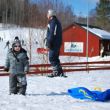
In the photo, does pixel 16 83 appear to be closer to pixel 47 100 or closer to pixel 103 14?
pixel 47 100

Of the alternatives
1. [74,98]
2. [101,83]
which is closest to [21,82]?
[74,98]

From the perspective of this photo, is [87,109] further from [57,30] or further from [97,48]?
[97,48]

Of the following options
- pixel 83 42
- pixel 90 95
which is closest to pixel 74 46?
pixel 83 42

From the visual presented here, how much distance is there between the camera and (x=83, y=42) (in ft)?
167

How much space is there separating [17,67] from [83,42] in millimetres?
41737

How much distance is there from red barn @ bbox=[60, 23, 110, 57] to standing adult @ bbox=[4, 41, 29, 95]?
39.4 metres

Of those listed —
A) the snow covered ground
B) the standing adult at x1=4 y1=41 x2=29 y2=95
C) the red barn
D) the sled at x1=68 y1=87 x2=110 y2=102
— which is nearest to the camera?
the snow covered ground

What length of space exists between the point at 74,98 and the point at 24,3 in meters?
103

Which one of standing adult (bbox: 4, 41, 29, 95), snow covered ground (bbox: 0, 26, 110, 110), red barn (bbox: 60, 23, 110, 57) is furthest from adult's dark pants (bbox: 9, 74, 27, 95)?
red barn (bbox: 60, 23, 110, 57)

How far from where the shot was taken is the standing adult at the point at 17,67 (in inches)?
374

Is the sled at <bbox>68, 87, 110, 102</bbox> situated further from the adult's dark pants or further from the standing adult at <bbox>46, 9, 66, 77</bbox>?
the standing adult at <bbox>46, 9, 66, 77</bbox>

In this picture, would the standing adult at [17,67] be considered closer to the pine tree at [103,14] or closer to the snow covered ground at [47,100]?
the snow covered ground at [47,100]

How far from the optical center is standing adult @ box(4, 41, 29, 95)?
31.2ft

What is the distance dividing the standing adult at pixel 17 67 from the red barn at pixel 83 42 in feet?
129
